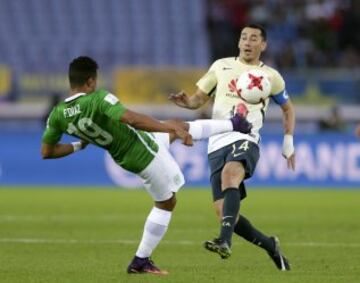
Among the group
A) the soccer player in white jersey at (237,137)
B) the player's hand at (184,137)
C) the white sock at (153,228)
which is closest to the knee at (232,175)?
the soccer player in white jersey at (237,137)

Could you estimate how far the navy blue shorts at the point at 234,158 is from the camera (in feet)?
35.2

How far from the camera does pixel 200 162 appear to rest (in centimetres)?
2400

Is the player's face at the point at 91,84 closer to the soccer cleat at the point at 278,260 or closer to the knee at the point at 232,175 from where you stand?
the knee at the point at 232,175

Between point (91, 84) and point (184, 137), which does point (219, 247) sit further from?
point (91, 84)

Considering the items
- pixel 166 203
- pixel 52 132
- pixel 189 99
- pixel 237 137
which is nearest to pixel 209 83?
pixel 189 99

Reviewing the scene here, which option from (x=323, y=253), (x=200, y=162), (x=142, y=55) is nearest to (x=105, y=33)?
(x=142, y=55)

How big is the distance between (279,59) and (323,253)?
19.7m

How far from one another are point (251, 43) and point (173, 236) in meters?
4.23

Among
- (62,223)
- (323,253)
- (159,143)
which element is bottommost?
(62,223)

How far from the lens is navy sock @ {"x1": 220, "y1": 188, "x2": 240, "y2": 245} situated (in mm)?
10086

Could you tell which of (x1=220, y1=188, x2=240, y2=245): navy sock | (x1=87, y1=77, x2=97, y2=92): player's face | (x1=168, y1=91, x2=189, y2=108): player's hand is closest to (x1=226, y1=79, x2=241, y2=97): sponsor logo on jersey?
(x1=168, y1=91, x2=189, y2=108): player's hand

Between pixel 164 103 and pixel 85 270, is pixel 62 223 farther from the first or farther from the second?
pixel 164 103

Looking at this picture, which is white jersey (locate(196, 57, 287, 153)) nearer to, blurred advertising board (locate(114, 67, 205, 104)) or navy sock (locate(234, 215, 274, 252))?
navy sock (locate(234, 215, 274, 252))

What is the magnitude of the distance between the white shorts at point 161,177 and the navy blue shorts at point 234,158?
2.58 feet
